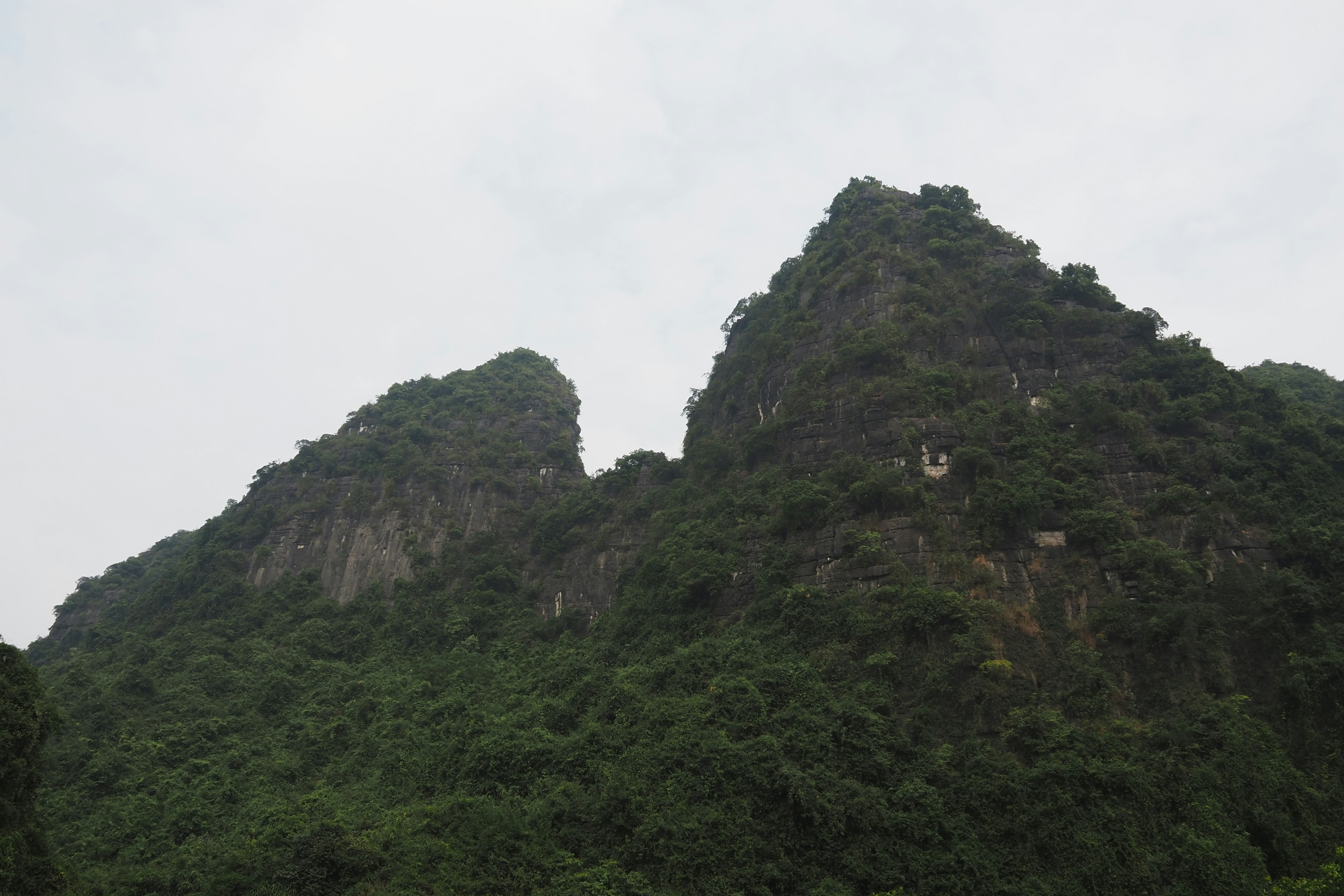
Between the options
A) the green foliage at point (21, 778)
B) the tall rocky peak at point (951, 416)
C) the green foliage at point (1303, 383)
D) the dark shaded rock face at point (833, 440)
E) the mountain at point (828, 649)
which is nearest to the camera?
the green foliage at point (21, 778)

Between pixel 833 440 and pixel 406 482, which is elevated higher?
pixel 406 482

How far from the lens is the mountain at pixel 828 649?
70.7 feet

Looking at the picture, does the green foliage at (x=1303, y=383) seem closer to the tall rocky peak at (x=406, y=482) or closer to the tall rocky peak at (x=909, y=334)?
the tall rocky peak at (x=909, y=334)

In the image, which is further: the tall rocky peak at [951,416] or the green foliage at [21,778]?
the tall rocky peak at [951,416]

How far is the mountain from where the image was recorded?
21.6 m

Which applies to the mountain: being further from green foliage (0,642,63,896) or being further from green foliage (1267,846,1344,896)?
green foliage (0,642,63,896)

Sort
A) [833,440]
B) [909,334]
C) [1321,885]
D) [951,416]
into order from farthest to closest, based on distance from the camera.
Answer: [909,334] < [833,440] < [951,416] < [1321,885]

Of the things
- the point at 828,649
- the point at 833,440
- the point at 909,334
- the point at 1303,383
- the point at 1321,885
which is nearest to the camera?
the point at 1321,885

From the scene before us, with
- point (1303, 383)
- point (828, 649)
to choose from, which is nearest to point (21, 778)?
point (828, 649)

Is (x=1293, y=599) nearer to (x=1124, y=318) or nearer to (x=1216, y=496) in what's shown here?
(x=1216, y=496)

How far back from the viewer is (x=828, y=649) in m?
26.8

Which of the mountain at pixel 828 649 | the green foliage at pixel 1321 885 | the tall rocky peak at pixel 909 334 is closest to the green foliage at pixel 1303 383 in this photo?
the mountain at pixel 828 649

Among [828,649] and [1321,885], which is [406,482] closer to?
[828,649]

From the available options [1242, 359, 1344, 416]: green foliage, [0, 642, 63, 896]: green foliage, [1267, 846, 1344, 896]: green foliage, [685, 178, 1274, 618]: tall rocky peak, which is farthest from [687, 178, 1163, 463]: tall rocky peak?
[0, 642, 63, 896]: green foliage
